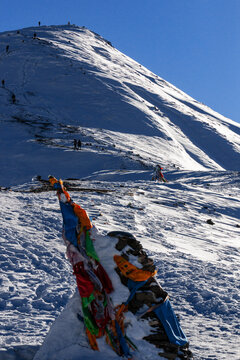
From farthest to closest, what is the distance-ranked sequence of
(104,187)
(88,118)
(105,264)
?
(88,118)
(104,187)
(105,264)

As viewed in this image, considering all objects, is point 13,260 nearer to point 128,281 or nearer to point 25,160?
point 128,281

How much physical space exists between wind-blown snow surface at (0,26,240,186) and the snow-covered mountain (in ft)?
0.67

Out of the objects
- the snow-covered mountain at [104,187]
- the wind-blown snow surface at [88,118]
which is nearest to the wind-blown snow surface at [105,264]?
the snow-covered mountain at [104,187]

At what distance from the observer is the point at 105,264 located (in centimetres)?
311

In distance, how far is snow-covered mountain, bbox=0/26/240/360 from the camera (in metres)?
4.92

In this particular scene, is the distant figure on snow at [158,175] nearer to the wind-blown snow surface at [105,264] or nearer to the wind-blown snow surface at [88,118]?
the wind-blown snow surface at [88,118]

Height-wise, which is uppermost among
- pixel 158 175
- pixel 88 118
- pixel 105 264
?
pixel 88 118

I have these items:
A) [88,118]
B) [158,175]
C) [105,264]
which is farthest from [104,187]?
[88,118]

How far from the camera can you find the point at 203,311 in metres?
5.51

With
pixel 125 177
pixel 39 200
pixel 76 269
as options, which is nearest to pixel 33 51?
pixel 125 177

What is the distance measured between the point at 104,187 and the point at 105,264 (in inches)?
565

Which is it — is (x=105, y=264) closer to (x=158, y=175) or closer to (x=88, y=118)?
(x=158, y=175)

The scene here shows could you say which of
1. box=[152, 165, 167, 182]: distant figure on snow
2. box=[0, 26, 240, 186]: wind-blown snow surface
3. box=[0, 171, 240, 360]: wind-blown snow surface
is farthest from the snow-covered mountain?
box=[152, 165, 167, 182]: distant figure on snow

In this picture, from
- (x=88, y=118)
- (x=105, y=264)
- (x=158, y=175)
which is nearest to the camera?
(x=105, y=264)
